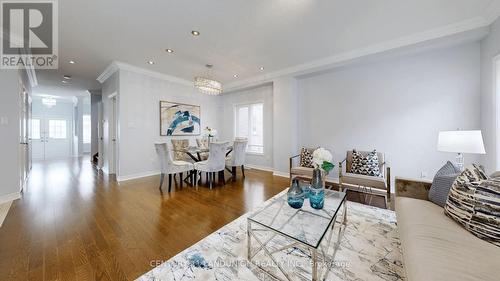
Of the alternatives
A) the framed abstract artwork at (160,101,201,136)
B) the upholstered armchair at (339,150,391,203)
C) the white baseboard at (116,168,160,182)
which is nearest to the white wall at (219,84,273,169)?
the framed abstract artwork at (160,101,201,136)


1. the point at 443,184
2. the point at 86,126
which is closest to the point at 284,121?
the point at 443,184

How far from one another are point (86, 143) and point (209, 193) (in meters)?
9.76

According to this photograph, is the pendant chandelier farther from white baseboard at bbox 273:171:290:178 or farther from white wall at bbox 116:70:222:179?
white baseboard at bbox 273:171:290:178

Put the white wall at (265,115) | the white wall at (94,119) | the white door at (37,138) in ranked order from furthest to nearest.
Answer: the white door at (37,138) → the white wall at (94,119) → the white wall at (265,115)

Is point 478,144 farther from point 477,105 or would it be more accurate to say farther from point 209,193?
point 209,193

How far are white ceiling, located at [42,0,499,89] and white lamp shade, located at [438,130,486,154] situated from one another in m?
1.61

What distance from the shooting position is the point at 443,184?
6.02 ft

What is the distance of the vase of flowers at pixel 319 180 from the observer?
1881 millimetres

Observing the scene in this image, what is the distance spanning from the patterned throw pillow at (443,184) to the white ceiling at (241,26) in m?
2.03

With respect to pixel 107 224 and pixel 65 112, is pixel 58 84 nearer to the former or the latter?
pixel 65 112

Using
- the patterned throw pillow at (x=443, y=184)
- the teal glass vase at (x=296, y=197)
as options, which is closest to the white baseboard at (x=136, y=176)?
the teal glass vase at (x=296, y=197)

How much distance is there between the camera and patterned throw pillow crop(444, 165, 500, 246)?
1238 millimetres

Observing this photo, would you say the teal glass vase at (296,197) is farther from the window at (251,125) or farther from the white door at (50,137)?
the white door at (50,137)

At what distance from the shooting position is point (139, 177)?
182 inches
